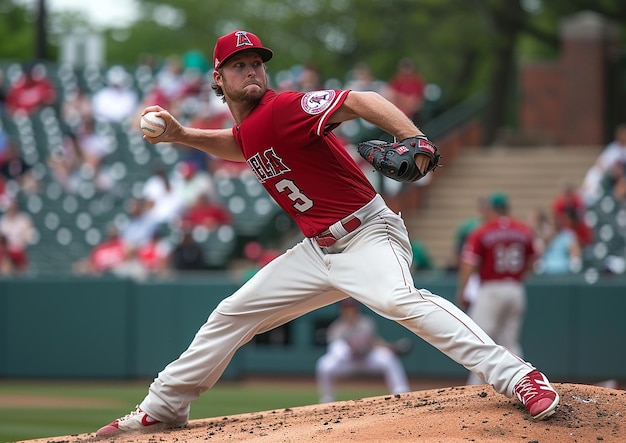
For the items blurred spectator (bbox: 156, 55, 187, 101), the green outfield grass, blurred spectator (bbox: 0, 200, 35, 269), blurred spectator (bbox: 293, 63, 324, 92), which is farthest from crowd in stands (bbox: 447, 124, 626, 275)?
blurred spectator (bbox: 156, 55, 187, 101)

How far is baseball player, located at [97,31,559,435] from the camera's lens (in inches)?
207

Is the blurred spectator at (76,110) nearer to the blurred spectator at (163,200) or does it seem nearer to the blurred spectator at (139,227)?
the blurred spectator at (163,200)

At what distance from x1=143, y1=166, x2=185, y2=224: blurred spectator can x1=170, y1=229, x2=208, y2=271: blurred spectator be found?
112cm

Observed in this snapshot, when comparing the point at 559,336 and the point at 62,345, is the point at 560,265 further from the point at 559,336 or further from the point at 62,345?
the point at 62,345

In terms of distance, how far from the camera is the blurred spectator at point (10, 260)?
556 inches

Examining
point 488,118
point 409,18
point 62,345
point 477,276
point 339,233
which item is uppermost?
point 409,18

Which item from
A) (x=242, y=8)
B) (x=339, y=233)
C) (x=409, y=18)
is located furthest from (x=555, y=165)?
(x=242, y=8)

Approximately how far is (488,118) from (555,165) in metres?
6.34

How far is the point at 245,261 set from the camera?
14359mm

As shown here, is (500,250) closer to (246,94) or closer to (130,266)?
(130,266)

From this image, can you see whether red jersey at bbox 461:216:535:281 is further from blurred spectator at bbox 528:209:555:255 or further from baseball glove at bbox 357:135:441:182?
baseball glove at bbox 357:135:441:182

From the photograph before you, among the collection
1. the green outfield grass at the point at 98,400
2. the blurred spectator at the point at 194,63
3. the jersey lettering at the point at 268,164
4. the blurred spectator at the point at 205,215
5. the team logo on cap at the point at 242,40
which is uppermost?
the blurred spectator at the point at 194,63

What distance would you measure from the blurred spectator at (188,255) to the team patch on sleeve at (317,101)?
8595mm

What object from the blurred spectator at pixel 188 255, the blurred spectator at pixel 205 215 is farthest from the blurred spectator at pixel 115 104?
the blurred spectator at pixel 188 255
